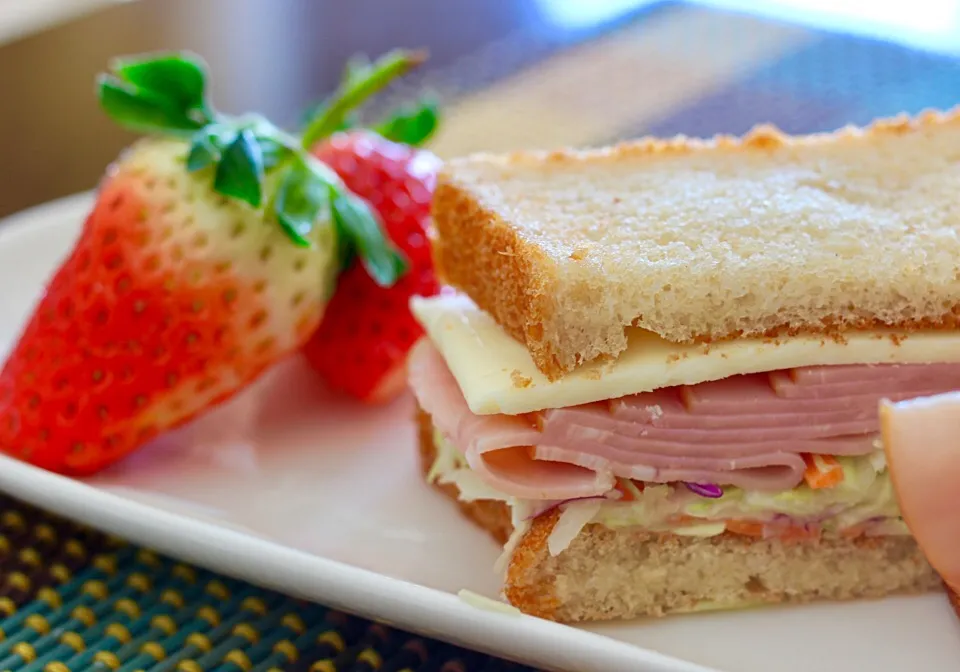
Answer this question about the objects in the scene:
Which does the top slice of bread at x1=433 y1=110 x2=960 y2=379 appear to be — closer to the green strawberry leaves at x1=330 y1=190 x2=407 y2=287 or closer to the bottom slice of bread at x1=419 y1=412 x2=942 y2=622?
the green strawberry leaves at x1=330 y1=190 x2=407 y2=287

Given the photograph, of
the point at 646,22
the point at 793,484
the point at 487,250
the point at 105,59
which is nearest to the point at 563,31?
the point at 646,22

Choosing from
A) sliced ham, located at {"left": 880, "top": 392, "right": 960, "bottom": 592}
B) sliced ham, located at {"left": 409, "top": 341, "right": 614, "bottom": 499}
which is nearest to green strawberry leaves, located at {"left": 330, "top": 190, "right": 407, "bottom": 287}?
sliced ham, located at {"left": 409, "top": 341, "right": 614, "bottom": 499}

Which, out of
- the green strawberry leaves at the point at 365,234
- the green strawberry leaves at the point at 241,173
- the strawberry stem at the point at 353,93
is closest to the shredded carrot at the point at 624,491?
the green strawberry leaves at the point at 365,234

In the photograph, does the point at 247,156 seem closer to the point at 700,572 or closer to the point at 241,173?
the point at 241,173

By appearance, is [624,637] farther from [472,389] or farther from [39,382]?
[39,382]

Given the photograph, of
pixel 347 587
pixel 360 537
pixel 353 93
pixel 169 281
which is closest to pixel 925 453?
pixel 347 587
